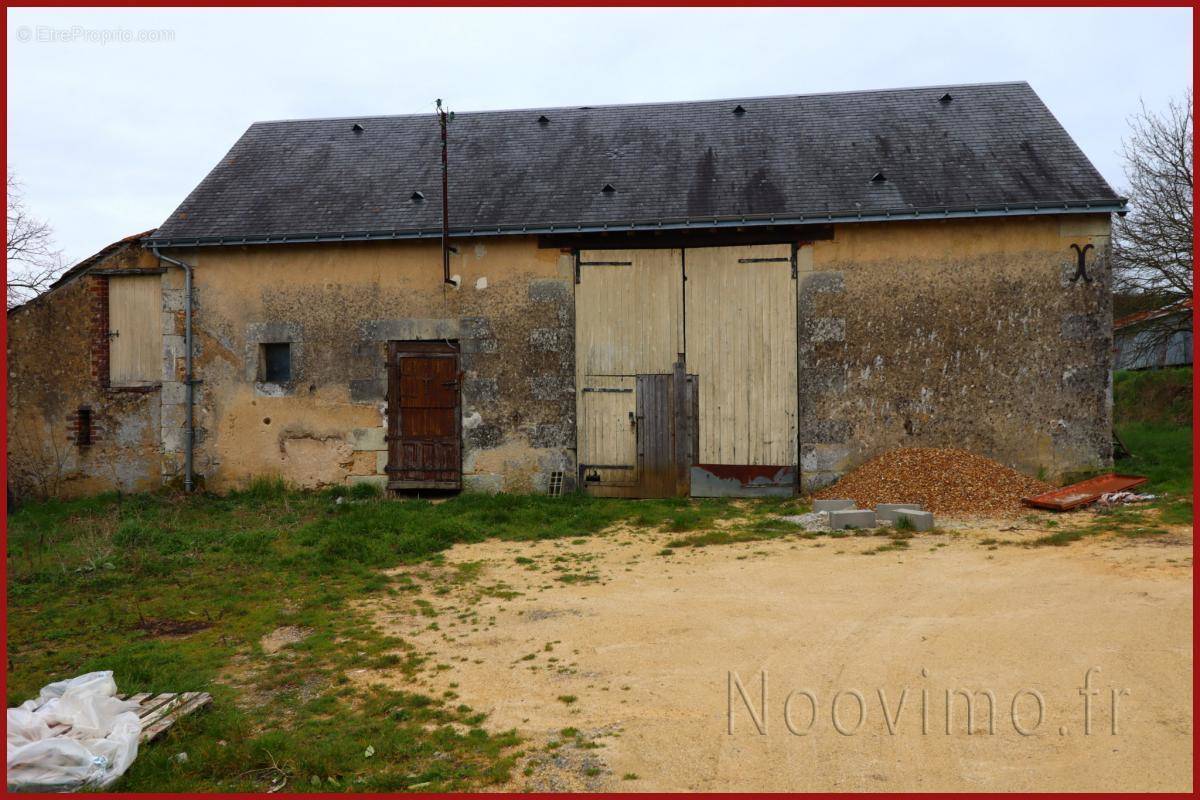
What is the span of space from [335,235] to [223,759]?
9.29m

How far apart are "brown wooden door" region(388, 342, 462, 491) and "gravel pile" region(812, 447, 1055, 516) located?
206 inches

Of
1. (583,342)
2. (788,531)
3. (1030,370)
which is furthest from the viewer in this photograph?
(583,342)

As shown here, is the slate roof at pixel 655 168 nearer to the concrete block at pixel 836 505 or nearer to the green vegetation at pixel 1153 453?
the green vegetation at pixel 1153 453

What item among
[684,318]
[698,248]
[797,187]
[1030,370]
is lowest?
[1030,370]

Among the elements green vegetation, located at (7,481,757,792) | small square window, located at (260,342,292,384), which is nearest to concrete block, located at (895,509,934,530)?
green vegetation, located at (7,481,757,792)

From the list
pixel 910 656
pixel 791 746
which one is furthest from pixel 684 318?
pixel 791 746

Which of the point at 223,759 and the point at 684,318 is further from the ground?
the point at 684,318

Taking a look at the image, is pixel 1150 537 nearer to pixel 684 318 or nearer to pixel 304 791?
pixel 684 318

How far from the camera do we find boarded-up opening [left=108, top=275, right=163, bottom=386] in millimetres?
12484

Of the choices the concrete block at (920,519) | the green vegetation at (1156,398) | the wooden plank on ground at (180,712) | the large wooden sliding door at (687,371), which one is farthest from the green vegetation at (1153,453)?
the wooden plank on ground at (180,712)

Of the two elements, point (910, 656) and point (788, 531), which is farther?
point (788, 531)

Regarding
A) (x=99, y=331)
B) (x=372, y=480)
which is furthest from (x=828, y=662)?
(x=99, y=331)

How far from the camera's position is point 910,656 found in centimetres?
486

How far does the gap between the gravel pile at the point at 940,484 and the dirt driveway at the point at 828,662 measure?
2.04 metres
